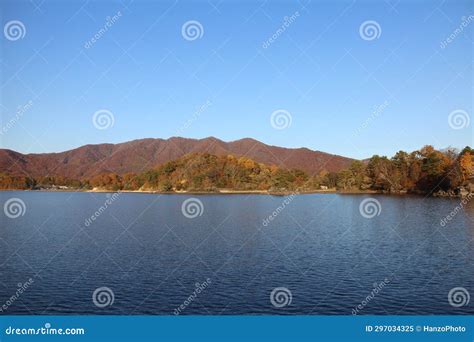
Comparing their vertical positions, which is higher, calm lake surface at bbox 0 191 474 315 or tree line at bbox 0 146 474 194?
tree line at bbox 0 146 474 194

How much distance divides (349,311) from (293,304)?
244 centimetres

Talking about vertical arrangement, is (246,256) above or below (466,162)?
below

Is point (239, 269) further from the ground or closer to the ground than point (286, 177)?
closer to the ground

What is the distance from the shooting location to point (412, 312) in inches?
751

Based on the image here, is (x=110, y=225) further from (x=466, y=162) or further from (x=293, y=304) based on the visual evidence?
(x=466, y=162)

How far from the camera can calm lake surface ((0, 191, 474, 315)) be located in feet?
66.2

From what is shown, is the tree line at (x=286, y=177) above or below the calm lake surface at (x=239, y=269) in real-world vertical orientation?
above

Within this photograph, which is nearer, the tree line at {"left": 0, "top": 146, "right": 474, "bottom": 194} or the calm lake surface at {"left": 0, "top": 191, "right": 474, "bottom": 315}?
the calm lake surface at {"left": 0, "top": 191, "right": 474, "bottom": 315}

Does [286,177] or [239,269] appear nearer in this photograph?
[239,269]

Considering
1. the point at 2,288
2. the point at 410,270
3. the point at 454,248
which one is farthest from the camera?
the point at 454,248

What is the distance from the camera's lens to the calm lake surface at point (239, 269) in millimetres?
20188

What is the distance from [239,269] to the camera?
26.4 metres

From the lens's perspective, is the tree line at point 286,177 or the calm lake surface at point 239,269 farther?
the tree line at point 286,177
